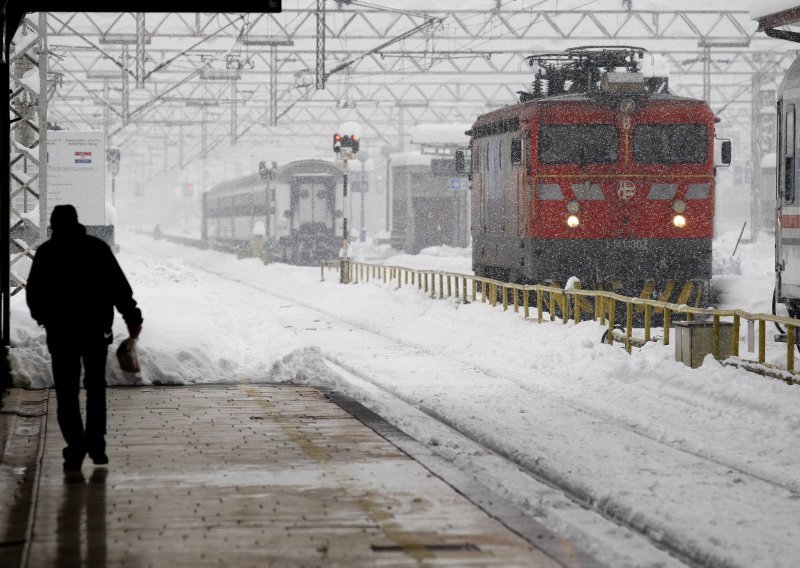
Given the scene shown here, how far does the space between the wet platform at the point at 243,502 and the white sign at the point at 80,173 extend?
17.8m

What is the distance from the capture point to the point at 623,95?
22.4 m

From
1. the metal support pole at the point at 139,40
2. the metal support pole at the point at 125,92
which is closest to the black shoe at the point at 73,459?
the metal support pole at the point at 139,40

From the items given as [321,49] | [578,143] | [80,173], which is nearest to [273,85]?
[321,49]

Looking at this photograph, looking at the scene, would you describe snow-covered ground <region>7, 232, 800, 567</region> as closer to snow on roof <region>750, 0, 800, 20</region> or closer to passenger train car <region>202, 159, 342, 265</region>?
snow on roof <region>750, 0, 800, 20</region>

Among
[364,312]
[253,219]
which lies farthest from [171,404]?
[253,219]

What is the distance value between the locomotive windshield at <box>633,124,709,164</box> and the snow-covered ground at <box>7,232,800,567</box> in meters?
3.62

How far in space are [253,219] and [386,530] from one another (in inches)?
1931

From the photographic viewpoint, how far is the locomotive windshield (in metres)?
22.5

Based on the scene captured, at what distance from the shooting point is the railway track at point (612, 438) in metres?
7.76

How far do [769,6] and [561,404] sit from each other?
5364mm

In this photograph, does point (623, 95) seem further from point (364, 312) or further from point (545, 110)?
point (364, 312)

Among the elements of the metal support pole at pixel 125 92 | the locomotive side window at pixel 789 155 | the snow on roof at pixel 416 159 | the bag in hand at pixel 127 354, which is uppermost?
the metal support pole at pixel 125 92

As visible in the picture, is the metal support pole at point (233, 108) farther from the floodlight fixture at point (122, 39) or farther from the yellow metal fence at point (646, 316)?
the yellow metal fence at point (646, 316)

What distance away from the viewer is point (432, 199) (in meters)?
54.0
